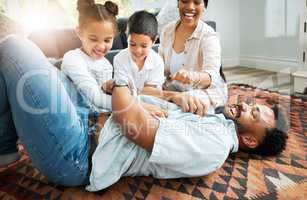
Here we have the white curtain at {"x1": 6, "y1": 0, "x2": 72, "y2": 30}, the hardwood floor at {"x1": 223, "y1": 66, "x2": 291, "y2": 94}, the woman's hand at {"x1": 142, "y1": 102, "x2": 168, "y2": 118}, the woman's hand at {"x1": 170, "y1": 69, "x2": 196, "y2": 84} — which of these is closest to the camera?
the woman's hand at {"x1": 142, "y1": 102, "x2": 168, "y2": 118}

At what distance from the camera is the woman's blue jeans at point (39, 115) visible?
815 mm

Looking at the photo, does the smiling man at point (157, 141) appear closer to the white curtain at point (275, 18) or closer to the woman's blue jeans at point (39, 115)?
the woman's blue jeans at point (39, 115)

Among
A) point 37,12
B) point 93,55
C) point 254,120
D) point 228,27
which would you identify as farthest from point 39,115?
point 228,27

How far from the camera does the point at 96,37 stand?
3.97 feet

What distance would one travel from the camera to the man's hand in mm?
1020

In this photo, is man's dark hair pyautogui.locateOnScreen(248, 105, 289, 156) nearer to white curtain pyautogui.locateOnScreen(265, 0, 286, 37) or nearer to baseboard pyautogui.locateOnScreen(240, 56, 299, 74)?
baseboard pyautogui.locateOnScreen(240, 56, 299, 74)

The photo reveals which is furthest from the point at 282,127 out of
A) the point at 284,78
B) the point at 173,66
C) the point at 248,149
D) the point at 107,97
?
the point at 284,78

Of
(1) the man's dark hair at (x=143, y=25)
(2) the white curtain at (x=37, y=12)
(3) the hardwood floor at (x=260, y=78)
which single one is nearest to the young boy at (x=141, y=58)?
(1) the man's dark hair at (x=143, y=25)

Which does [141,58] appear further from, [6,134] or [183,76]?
[6,134]

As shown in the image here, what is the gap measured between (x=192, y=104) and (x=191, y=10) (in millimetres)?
595

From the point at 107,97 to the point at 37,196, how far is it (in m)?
0.44

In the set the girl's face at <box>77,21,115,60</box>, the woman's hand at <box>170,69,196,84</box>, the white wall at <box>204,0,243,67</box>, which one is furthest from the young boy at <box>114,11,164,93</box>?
the white wall at <box>204,0,243,67</box>

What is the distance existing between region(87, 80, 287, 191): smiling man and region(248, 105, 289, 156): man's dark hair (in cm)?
4

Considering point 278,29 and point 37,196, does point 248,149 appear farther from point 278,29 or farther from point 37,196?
point 278,29
